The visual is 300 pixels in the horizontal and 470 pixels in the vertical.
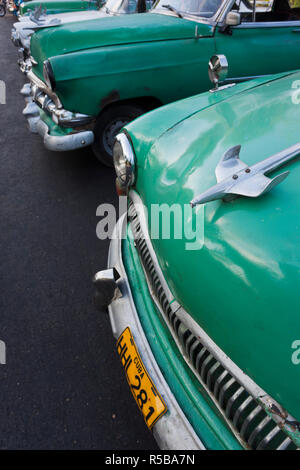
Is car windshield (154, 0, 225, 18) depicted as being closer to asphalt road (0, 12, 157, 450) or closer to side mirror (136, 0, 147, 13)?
side mirror (136, 0, 147, 13)

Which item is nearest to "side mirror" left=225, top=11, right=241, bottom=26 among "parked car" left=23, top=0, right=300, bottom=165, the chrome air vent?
"parked car" left=23, top=0, right=300, bottom=165

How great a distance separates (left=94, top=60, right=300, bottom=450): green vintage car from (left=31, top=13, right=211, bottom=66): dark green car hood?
1.80 meters

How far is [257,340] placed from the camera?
2.88 ft

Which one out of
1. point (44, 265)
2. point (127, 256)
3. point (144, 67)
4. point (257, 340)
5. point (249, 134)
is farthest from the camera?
point (144, 67)

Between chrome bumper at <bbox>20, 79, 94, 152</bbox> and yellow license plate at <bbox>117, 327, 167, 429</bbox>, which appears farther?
chrome bumper at <bbox>20, 79, 94, 152</bbox>

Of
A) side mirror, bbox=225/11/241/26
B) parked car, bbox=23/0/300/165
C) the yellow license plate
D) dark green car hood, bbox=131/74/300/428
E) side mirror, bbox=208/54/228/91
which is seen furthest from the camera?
parked car, bbox=23/0/300/165

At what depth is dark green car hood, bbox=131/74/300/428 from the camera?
0.86m

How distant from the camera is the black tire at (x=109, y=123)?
126 inches

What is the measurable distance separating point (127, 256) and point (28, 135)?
3.55 m

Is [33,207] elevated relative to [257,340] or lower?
lower

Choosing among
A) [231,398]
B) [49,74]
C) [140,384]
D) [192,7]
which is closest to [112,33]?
[49,74]

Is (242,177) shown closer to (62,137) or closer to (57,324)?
(57,324)
